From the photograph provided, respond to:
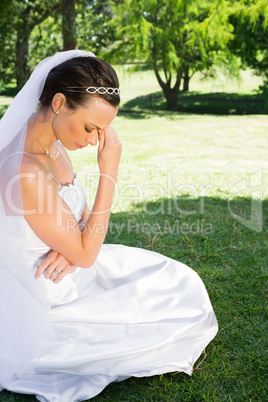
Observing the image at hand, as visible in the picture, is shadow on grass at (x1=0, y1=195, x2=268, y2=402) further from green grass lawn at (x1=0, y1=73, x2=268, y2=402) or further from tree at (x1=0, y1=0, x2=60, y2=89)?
tree at (x1=0, y1=0, x2=60, y2=89)

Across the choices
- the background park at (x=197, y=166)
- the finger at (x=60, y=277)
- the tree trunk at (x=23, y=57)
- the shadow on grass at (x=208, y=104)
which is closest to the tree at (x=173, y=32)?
the background park at (x=197, y=166)

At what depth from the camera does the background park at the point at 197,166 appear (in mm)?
2662

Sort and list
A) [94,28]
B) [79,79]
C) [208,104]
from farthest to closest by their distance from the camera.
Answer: [94,28] → [208,104] → [79,79]

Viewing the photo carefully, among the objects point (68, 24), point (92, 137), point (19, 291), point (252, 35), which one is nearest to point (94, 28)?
point (68, 24)

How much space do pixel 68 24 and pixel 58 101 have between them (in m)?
14.5

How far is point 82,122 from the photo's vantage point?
6.82ft

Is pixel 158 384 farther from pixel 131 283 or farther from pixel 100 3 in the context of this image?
pixel 100 3

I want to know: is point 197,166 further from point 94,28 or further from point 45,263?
point 94,28

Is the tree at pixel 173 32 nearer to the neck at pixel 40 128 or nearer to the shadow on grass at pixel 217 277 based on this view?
the shadow on grass at pixel 217 277

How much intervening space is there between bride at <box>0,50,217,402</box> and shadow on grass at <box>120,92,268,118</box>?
15099 millimetres

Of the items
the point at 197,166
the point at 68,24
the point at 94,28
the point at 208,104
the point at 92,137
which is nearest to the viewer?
the point at 92,137

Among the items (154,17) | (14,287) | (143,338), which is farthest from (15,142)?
(154,17)

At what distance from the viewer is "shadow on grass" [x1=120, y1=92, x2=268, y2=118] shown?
61.4ft

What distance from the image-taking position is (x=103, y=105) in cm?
207
